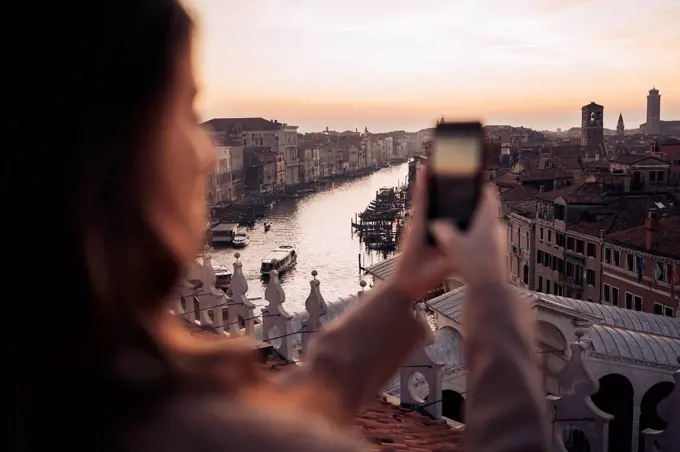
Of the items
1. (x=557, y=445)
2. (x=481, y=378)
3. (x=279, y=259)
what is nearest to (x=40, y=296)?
(x=481, y=378)

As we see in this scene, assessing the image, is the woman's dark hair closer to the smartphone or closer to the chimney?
the smartphone

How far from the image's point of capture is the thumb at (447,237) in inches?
18.4

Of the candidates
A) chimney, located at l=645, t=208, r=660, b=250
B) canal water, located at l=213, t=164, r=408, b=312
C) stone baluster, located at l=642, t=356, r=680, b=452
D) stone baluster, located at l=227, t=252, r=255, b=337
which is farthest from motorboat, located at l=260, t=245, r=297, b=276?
stone baluster, located at l=642, t=356, r=680, b=452

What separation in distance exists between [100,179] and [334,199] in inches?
1243

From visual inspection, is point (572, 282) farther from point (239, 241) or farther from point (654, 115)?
point (654, 115)

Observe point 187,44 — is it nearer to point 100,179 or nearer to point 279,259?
point 100,179

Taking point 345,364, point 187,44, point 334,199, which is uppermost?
→ point 187,44

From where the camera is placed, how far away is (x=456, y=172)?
1.65 ft

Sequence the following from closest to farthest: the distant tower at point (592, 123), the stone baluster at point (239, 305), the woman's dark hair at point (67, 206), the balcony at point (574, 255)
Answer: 1. the woman's dark hair at point (67, 206)
2. the stone baluster at point (239, 305)
3. the balcony at point (574, 255)
4. the distant tower at point (592, 123)

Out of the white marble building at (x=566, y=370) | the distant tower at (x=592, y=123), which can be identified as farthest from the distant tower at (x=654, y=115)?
the white marble building at (x=566, y=370)

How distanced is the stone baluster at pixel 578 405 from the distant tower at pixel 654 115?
4709 cm

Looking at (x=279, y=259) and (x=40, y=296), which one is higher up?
(x=40, y=296)

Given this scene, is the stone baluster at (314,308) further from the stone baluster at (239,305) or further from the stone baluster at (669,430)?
the stone baluster at (669,430)

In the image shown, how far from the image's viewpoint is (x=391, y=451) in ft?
4.35
